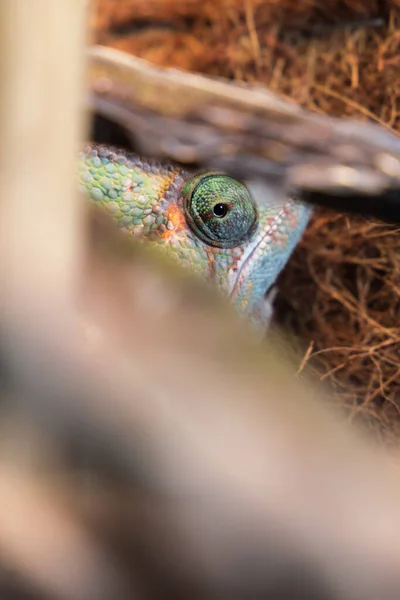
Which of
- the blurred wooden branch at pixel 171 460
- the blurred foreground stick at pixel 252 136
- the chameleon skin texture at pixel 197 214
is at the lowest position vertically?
the blurred wooden branch at pixel 171 460

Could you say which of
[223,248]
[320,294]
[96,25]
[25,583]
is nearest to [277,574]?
[25,583]

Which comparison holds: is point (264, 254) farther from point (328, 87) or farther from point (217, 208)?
point (328, 87)

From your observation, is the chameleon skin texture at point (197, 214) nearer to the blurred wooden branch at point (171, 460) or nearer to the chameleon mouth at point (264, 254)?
the chameleon mouth at point (264, 254)

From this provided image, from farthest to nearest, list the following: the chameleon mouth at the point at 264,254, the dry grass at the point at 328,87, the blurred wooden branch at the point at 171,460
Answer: the chameleon mouth at the point at 264,254 → the dry grass at the point at 328,87 → the blurred wooden branch at the point at 171,460

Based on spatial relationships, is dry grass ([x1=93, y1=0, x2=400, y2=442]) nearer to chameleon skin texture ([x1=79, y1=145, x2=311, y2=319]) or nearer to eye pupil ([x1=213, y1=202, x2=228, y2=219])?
chameleon skin texture ([x1=79, y1=145, x2=311, y2=319])

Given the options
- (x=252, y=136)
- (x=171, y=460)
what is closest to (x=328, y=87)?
(x=252, y=136)

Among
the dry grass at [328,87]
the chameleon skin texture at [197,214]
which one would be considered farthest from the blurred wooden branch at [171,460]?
the chameleon skin texture at [197,214]

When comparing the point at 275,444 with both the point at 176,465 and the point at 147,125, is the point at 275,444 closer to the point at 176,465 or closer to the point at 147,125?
the point at 176,465
